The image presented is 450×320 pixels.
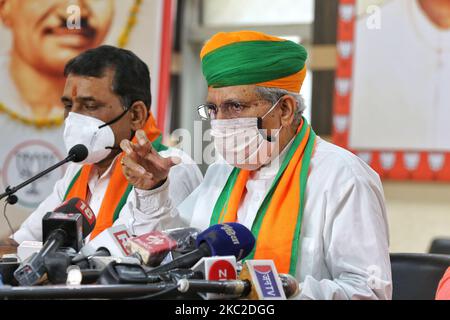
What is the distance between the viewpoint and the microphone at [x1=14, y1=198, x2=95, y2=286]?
115 centimetres

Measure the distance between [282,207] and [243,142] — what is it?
0.61 feet

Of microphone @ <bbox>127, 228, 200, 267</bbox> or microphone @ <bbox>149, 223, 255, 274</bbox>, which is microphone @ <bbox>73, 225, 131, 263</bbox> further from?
microphone @ <bbox>149, 223, 255, 274</bbox>

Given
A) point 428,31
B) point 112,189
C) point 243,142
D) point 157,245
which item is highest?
point 428,31

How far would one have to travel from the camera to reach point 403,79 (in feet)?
13.5

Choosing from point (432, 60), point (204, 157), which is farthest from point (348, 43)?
point (204, 157)

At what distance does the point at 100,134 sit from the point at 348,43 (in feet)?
7.83

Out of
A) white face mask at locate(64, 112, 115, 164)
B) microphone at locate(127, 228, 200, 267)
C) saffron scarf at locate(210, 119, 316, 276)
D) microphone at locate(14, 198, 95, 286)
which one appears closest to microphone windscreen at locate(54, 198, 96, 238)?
microphone at locate(14, 198, 95, 286)

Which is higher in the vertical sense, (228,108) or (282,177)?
(228,108)

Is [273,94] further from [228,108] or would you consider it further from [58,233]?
[58,233]

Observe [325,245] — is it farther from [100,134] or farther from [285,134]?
[100,134]

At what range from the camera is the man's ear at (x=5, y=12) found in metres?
2.77

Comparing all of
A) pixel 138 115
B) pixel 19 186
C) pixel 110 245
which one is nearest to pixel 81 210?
pixel 110 245

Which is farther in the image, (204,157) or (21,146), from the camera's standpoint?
(21,146)

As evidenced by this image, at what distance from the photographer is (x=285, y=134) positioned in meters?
1.83
